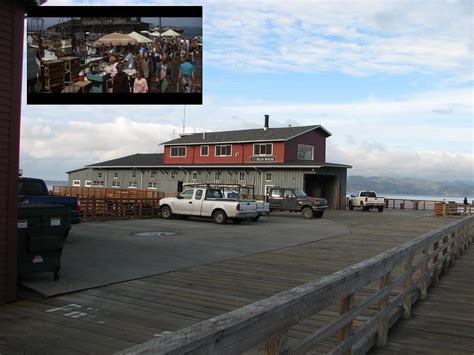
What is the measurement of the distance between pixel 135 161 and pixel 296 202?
28821mm

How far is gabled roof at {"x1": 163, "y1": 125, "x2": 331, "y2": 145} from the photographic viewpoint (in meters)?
43.3

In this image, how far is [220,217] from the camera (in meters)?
23.6

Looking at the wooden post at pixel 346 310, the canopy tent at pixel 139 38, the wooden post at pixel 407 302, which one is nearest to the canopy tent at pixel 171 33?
the canopy tent at pixel 139 38

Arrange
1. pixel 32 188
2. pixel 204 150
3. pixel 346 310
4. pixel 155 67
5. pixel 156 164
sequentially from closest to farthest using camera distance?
pixel 346 310, pixel 155 67, pixel 32 188, pixel 204 150, pixel 156 164

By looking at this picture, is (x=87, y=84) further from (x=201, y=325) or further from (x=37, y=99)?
(x=201, y=325)

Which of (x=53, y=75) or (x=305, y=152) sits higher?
(x=305, y=152)

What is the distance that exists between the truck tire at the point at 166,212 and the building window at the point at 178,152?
23450 millimetres

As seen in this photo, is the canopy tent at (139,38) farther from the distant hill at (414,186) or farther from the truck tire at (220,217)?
the distant hill at (414,186)

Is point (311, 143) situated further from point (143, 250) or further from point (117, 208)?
point (143, 250)

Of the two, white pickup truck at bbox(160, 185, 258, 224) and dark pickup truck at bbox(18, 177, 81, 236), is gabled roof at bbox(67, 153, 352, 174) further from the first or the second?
dark pickup truck at bbox(18, 177, 81, 236)

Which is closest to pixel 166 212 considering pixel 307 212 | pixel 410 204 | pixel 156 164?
pixel 307 212

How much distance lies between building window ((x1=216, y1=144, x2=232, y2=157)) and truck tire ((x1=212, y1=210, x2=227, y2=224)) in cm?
2223

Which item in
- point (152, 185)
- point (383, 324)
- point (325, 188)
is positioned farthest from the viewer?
point (152, 185)

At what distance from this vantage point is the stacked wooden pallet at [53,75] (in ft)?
28.5
